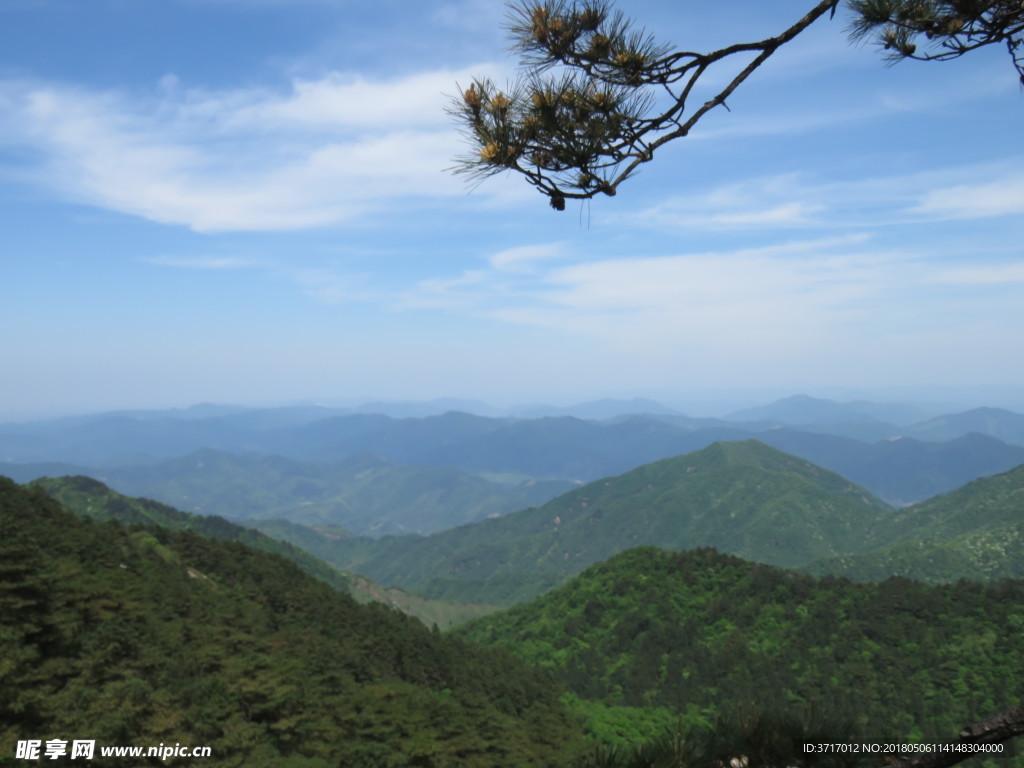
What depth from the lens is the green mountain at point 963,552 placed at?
132 metres

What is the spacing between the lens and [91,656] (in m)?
25.7

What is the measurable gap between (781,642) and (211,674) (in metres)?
66.8

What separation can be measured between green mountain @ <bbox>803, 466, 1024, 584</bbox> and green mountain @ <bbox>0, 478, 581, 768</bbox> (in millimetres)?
121597

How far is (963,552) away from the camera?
461 feet

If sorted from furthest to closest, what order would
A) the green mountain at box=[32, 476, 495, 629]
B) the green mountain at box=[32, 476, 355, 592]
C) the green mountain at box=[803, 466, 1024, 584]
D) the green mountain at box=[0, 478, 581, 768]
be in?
the green mountain at box=[32, 476, 495, 629], the green mountain at box=[32, 476, 355, 592], the green mountain at box=[803, 466, 1024, 584], the green mountain at box=[0, 478, 581, 768]

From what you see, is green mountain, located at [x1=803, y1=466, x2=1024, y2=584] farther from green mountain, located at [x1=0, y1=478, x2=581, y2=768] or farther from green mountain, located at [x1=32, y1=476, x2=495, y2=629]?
green mountain, located at [x1=0, y1=478, x2=581, y2=768]

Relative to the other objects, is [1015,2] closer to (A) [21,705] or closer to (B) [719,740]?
(B) [719,740]

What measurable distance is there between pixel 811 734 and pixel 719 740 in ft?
2.14

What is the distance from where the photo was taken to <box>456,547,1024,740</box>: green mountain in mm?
58156

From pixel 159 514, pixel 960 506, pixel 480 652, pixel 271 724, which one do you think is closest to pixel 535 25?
pixel 271 724

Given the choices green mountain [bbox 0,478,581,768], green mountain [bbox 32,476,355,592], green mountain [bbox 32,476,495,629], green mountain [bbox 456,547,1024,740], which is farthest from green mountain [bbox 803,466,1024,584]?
green mountain [bbox 32,476,355,592]

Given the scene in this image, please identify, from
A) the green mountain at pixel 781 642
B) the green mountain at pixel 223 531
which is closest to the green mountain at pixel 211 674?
the green mountain at pixel 781 642

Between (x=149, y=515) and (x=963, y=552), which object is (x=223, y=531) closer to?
(x=149, y=515)

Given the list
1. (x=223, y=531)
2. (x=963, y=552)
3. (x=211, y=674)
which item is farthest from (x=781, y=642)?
(x=223, y=531)
